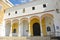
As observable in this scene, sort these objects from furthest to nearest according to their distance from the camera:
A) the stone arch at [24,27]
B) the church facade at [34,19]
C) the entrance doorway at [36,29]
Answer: the stone arch at [24,27], the entrance doorway at [36,29], the church facade at [34,19]

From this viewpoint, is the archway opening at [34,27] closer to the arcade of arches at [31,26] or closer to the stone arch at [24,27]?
the arcade of arches at [31,26]

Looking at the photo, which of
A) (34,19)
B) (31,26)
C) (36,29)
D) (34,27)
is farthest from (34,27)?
(34,19)

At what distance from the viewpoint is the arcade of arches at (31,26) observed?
662 inches

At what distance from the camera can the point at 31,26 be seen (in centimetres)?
1809

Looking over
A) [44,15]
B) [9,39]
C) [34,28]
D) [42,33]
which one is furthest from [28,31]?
[9,39]

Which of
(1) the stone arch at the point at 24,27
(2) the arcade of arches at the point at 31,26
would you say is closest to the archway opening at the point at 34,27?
(2) the arcade of arches at the point at 31,26

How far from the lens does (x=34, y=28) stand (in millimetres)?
18562

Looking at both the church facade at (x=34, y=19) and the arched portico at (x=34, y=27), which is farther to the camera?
the arched portico at (x=34, y=27)

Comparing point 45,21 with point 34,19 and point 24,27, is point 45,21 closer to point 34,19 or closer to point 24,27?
point 34,19

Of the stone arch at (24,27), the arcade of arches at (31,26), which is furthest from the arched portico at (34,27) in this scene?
the stone arch at (24,27)

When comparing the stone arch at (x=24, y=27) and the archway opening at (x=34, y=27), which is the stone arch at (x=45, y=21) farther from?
the stone arch at (x=24, y=27)

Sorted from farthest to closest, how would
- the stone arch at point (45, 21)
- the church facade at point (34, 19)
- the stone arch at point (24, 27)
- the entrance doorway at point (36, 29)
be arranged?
the stone arch at point (24, 27) → the entrance doorway at point (36, 29) → the stone arch at point (45, 21) → the church facade at point (34, 19)

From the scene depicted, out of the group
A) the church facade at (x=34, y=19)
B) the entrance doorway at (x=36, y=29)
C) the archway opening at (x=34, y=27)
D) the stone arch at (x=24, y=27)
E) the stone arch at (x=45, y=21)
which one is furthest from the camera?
the stone arch at (x=24, y=27)

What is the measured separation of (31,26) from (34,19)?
4.58 feet
